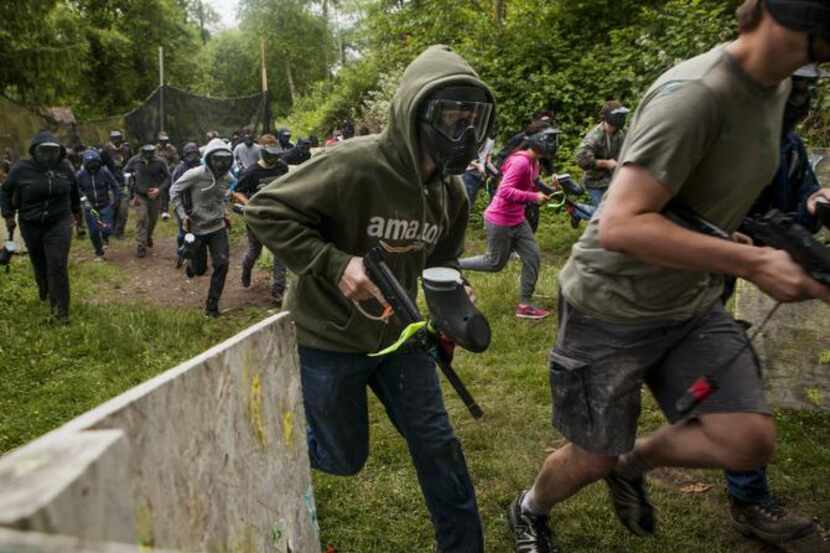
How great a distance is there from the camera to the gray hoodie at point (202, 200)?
834 cm

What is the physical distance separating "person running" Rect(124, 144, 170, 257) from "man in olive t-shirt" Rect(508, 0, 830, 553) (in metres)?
10.7

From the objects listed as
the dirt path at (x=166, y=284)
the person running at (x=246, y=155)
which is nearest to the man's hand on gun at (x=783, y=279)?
the dirt path at (x=166, y=284)

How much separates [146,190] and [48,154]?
4.41 meters

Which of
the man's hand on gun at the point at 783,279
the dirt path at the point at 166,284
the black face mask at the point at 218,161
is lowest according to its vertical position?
the dirt path at the point at 166,284

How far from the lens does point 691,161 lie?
2.07m

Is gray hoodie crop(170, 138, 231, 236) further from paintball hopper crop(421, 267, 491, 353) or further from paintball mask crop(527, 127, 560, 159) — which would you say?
paintball hopper crop(421, 267, 491, 353)

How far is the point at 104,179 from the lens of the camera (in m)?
12.5

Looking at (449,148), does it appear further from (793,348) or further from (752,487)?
(793,348)

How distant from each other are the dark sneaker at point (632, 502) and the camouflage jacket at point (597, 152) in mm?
6092

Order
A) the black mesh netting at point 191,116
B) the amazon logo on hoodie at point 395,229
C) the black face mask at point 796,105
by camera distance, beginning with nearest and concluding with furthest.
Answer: the amazon logo on hoodie at point 395,229, the black face mask at point 796,105, the black mesh netting at point 191,116

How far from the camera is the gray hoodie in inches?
328

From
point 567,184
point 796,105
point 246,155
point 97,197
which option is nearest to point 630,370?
point 796,105

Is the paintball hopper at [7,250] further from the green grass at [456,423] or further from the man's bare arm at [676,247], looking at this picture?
the man's bare arm at [676,247]

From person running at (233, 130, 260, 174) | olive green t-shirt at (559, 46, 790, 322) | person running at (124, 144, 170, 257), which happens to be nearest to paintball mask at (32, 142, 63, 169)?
person running at (124, 144, 170, 257)
